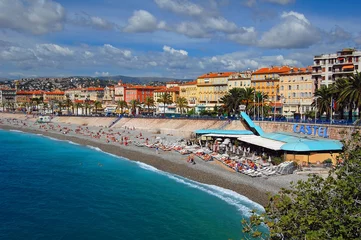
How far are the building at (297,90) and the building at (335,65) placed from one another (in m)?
3.30

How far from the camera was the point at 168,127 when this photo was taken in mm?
79625

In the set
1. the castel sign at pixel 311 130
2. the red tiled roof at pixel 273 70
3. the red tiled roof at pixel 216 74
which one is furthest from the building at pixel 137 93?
the castel sign at pixel 311 130

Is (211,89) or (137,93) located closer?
(211,89)

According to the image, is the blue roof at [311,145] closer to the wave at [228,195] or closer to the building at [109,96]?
the wave at [228,195]

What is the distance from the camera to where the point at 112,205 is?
108 feet

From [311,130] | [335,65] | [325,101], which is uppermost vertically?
[335,65]

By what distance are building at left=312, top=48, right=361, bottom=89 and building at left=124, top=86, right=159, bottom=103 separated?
268 feet

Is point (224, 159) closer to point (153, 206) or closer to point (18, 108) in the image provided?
point (153, 206)

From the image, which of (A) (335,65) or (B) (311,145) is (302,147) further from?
(A) (335,65)

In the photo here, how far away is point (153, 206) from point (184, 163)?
1461 centimetres

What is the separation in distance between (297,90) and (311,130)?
34534 millimetres

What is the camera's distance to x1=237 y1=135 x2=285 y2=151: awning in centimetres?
4201

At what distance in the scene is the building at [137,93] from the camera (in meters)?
144

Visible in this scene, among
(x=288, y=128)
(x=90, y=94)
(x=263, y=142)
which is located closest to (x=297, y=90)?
(x=288, y=128)
